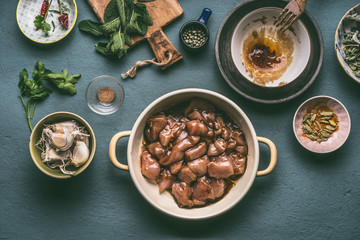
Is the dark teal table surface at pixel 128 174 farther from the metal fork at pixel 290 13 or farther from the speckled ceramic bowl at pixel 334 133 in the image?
the metal fork at pixel 290 13

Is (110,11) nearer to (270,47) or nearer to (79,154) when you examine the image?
(79,154)

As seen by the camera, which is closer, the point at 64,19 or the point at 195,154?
the point at 195,154

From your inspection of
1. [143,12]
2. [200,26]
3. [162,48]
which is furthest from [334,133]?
[143,12]

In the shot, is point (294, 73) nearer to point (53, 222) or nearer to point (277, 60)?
point (277, 60)

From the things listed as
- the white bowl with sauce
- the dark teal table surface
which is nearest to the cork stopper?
the dark teal table surface

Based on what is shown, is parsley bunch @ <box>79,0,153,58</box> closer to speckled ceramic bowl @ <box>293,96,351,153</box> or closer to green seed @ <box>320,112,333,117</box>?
speckled ceramic bowl @ <box>293,96,351,153</box>

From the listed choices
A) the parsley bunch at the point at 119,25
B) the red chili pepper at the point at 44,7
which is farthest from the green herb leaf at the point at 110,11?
the red chili pepper at the point at 44,7
